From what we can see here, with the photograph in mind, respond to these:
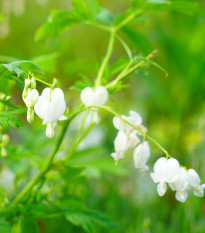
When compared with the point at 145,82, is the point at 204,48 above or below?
above

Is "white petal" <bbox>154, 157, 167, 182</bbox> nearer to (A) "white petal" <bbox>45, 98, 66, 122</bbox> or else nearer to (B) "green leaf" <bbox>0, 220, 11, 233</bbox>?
(A) "white petal" <bbox>45, 98, 66, 122</bbox>

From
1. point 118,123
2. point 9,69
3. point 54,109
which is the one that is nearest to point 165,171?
point 118,123

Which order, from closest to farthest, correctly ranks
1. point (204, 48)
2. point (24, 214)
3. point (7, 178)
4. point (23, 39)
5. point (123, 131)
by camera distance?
point (123, 131), point (24, 214), point (7, 178), point (204, 48), point (23, 39)

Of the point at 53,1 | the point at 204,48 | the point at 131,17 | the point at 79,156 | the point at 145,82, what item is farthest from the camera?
the point at 53,1

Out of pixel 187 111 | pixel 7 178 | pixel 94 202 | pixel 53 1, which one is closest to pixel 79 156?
pixel 94 202

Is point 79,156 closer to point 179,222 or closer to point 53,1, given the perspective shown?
point 179,222

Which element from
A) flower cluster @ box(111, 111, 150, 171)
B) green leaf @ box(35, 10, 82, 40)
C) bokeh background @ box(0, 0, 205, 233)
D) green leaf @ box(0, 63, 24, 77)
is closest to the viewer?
green leaf @ box(0, 63, 24, 77)

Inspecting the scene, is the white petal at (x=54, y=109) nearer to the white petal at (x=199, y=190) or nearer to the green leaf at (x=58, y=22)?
the white petal at (x=199, y=190)

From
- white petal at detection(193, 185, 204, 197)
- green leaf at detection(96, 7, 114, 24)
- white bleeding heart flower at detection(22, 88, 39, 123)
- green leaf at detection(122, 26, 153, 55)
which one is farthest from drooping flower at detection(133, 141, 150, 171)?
green leaf at detection(96, 7, 114, 24)

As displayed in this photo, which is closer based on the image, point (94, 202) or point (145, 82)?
point (94, 202)
